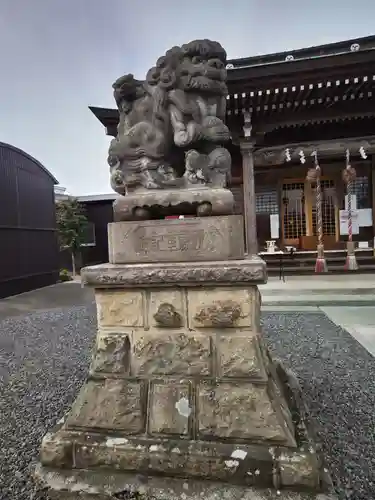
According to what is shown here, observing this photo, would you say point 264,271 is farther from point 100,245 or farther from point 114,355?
point 100,245

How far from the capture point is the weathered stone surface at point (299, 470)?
52.6 inches

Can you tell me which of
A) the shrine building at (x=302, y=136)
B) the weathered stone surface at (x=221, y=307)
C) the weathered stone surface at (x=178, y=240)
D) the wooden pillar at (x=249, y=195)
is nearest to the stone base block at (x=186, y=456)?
the weathered stone surface at (x=221, y=307)

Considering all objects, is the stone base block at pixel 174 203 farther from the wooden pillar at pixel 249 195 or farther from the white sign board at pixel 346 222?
the white sign board at pixel 346 222

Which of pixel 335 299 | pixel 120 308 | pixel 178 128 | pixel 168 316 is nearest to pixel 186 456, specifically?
pixel 168 316

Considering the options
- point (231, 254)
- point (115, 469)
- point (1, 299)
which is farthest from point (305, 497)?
point (1, 299)

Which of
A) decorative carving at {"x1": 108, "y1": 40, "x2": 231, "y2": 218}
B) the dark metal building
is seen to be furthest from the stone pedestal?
the dark metal building

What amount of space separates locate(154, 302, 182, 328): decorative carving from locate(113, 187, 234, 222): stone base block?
51 centimetres

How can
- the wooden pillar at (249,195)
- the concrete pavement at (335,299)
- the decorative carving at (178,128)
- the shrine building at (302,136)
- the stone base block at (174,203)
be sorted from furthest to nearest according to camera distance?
the wooden pillar at (249,195) < the shrine building at (302,136) < the concrete pavement at (335,299) < the decorative carving at (178,128) < the stone base block at (174,203)

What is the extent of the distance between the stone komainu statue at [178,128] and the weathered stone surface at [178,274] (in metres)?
0.48

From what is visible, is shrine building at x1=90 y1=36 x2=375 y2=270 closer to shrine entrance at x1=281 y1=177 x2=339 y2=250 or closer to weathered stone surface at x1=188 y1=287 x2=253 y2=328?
shrine entrance at x1=281 y1=177 x2=339 y2=250

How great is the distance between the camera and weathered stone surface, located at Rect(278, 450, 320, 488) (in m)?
1.34

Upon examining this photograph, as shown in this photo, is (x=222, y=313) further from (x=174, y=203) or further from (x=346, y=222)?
(x=346, y=222)

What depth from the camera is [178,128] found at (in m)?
1.77

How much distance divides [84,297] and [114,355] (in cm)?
673
